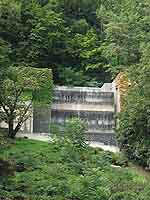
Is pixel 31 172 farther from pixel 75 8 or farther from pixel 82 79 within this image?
pixel 75 8

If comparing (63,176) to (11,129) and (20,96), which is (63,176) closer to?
(11,129)

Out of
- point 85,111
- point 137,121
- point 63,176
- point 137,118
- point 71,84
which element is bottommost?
point 63,176

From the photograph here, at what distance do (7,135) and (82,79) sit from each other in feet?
37.5

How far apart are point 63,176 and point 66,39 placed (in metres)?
19.1

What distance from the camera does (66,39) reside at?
35688 millimetres

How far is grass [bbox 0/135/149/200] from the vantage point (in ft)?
50.4

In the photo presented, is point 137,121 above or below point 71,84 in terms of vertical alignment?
below

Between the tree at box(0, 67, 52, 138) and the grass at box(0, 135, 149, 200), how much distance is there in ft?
3.34

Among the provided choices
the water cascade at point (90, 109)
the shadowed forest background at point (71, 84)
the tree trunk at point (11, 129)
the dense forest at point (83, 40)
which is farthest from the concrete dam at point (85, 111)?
the tree trunk at point (11, 129)

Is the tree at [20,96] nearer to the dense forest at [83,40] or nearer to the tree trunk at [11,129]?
the tree trunk at [11,129]

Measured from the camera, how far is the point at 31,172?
59.5 feet

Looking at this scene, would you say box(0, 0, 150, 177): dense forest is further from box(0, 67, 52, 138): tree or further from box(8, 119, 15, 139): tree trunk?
box(8, 119, 15, 139): tree trunk

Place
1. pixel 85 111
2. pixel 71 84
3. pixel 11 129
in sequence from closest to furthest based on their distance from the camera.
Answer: pixel 11 129, pixel 85 111, pixel 71 84

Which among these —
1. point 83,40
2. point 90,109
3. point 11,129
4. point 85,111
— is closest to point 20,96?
point 11,129
